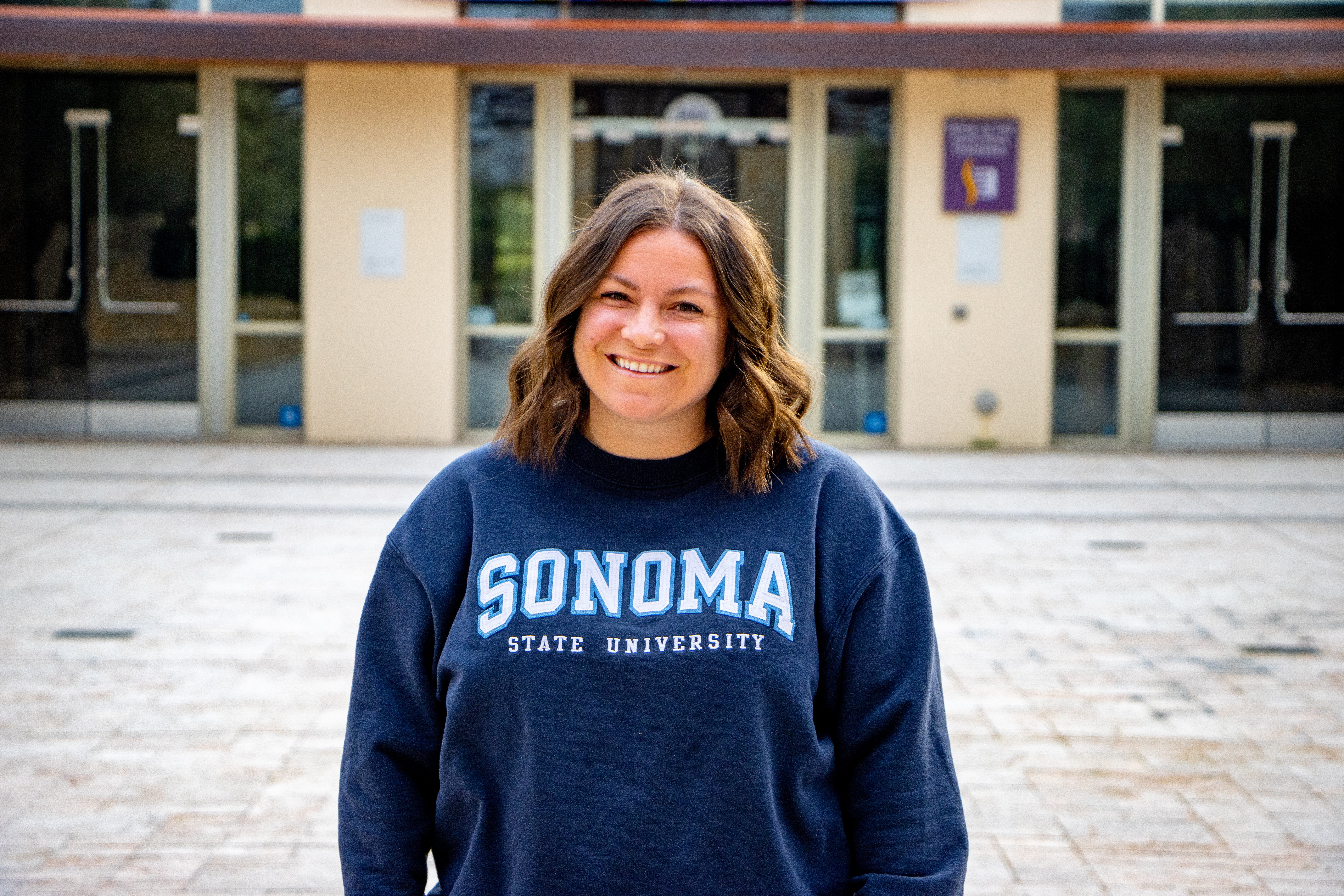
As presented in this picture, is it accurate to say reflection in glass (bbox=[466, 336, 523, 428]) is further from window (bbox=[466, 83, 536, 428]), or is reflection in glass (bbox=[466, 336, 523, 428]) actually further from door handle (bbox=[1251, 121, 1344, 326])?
door handle (bbox=[1251, 121, 1344, 326])

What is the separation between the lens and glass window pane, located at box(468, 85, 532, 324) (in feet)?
40.1

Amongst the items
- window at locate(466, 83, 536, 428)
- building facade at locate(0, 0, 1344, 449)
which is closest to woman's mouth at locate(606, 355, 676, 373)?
building facade at locate(0, 0, 1344, 449)

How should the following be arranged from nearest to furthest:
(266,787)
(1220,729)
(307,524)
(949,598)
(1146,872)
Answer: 1. (1146,872)
2. (266,787)
3. (1220,729)
4. (949,598)
5. (307,524)

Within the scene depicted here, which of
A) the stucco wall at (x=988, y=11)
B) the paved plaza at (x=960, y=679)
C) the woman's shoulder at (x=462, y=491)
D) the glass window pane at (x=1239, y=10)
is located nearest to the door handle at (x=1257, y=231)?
the glass window pane at (x=1239, y=10)

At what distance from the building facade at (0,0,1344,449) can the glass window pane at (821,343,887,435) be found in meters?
0.02

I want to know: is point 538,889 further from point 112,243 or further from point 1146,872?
point 112,243

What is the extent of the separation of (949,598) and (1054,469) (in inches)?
185

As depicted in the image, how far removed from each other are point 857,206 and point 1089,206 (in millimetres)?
1957

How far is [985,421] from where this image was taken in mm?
12258

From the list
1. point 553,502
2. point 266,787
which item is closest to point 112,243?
point 266,787

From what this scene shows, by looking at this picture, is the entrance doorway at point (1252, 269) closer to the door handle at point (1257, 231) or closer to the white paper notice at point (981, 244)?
the door handle at point (1257, 231)

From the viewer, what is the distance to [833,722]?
1979 mm

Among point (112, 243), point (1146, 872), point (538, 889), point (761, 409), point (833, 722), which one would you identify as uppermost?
point (112, 243)

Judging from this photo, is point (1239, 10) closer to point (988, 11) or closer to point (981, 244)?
point (988, 11)
